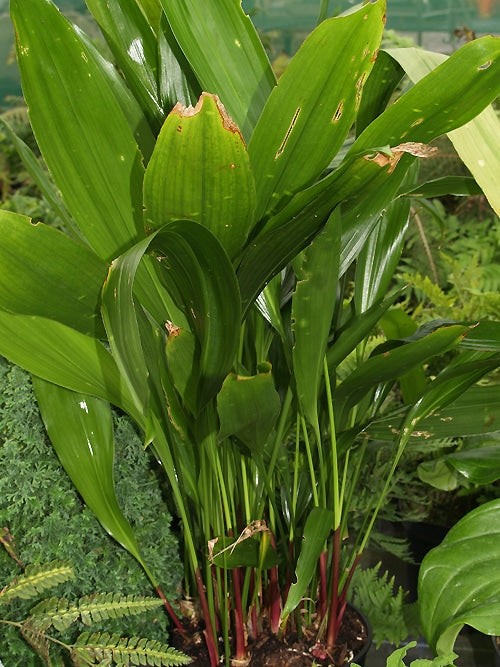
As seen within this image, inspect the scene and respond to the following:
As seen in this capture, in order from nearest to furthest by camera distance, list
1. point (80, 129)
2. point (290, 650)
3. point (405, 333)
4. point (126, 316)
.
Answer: point (126, 316)
point (80, 129)
point (290, 650)
point (405, 333)

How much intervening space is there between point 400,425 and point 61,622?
408 millimetres

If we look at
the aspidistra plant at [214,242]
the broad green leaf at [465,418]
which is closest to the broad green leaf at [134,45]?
the aspidistra plant at [214,242]

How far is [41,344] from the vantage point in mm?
684

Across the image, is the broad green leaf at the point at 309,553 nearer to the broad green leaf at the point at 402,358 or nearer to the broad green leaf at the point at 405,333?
the broad green leaf at the point at 402,358

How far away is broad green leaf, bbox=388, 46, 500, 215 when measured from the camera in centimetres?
61

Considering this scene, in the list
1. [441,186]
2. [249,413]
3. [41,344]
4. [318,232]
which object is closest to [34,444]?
[41,344]

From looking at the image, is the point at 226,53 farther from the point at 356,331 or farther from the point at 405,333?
the point at 405,333

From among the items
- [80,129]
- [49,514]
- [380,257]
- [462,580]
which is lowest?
[462,580]

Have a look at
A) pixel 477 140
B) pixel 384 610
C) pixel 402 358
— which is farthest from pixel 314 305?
pixel 384 610

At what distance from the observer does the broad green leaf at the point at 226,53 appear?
0.59 metres

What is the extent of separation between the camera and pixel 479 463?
0.83 meters

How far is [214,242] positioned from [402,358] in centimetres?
25

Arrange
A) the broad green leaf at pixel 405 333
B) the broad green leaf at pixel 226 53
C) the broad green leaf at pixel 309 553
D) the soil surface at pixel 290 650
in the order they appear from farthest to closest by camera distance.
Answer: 1. the broad green leaf at pixel 405 333
2. the soil surface at pixel 290 650
3. the broad green leaf at pixel 309 553
4. the broad green leaf at pixel 226 53

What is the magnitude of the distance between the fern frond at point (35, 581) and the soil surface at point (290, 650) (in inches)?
11.3
